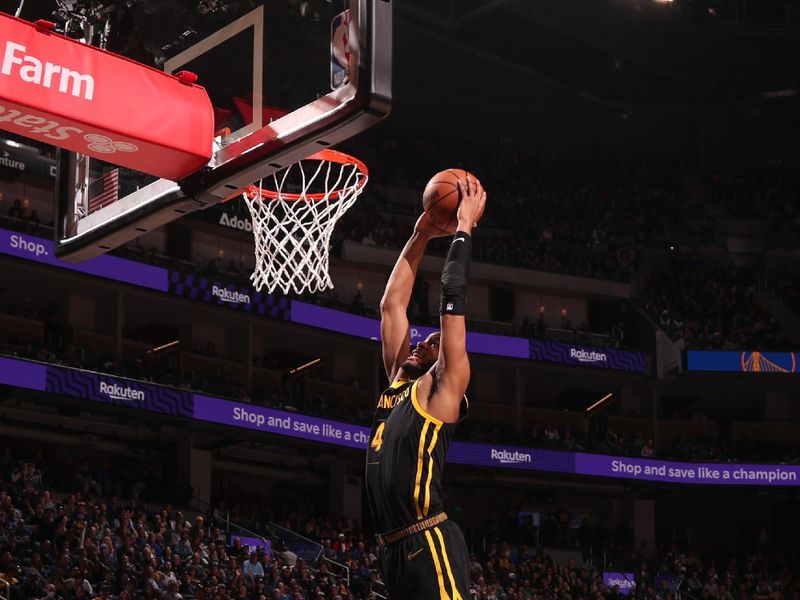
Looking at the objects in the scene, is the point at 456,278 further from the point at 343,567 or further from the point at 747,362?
the point at 747,362

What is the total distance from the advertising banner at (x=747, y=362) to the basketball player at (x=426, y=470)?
27.6m

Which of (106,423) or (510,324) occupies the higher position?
(510,324)

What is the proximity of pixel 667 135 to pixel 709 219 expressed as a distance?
496 centimetres

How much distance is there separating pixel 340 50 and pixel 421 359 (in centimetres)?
155

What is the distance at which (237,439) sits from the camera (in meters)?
26.4

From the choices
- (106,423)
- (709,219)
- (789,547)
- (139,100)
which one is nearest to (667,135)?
(709,219)

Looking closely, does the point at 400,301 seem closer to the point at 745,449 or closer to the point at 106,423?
the point at 106,423

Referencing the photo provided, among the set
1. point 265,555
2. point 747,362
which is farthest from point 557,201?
point 265,555

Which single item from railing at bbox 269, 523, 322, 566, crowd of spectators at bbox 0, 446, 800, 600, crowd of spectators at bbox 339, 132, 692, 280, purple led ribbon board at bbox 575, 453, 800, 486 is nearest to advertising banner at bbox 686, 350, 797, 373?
purple led ribbon board at bbox 575, 453, 800, 486

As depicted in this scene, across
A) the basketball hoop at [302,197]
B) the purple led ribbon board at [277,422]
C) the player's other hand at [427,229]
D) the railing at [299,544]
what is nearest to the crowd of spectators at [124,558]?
the railing at [299,544]

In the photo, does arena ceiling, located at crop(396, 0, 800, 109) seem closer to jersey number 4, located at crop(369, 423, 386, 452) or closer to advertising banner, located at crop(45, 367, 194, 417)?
advertising banner, located at crop(45, 367, 194, 417)

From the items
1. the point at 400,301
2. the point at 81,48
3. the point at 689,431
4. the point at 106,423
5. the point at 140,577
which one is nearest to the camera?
the point at 400,301

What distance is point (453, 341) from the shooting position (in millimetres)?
4707

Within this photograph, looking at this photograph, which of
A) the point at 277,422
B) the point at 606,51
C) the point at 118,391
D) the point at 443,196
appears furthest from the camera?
the point at 606,51
